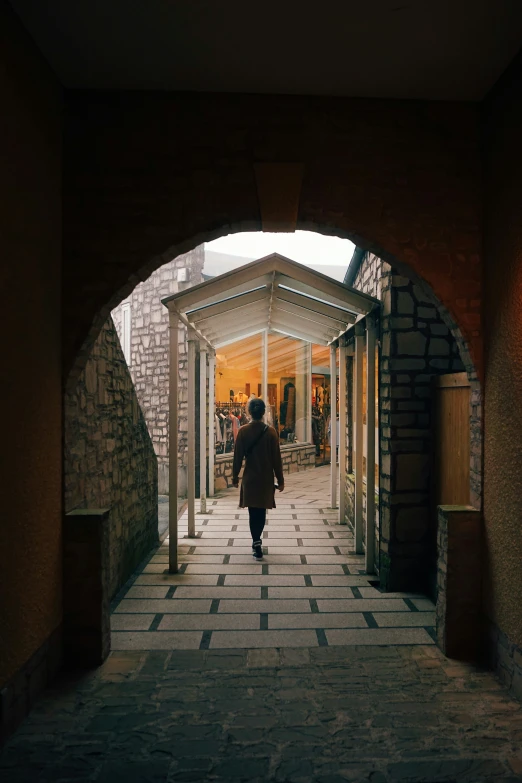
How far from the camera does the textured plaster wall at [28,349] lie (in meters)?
2.65

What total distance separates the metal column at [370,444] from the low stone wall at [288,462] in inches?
214

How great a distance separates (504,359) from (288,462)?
9.91m

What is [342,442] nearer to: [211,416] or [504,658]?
[211,416]

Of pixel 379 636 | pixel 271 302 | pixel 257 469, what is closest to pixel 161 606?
pixel 379 636

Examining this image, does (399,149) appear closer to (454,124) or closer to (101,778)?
(454,124)

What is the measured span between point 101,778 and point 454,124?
4.06 m

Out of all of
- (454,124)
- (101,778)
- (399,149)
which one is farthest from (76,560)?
(454,124)

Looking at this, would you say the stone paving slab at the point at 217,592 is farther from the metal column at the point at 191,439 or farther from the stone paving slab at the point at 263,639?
the metal column at the point at 191,439

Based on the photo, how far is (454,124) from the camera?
3674mm

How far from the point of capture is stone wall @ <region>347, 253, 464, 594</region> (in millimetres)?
4902

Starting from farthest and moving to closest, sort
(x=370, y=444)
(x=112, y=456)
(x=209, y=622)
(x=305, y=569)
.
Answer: (x=305, y=569) → (x=370, y=444) → (x=112, y=456) → (x=209, y=622)

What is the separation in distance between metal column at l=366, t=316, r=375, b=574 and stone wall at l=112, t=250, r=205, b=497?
6145mm

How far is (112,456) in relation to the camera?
481 cm

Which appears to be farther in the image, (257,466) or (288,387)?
(288,387)
